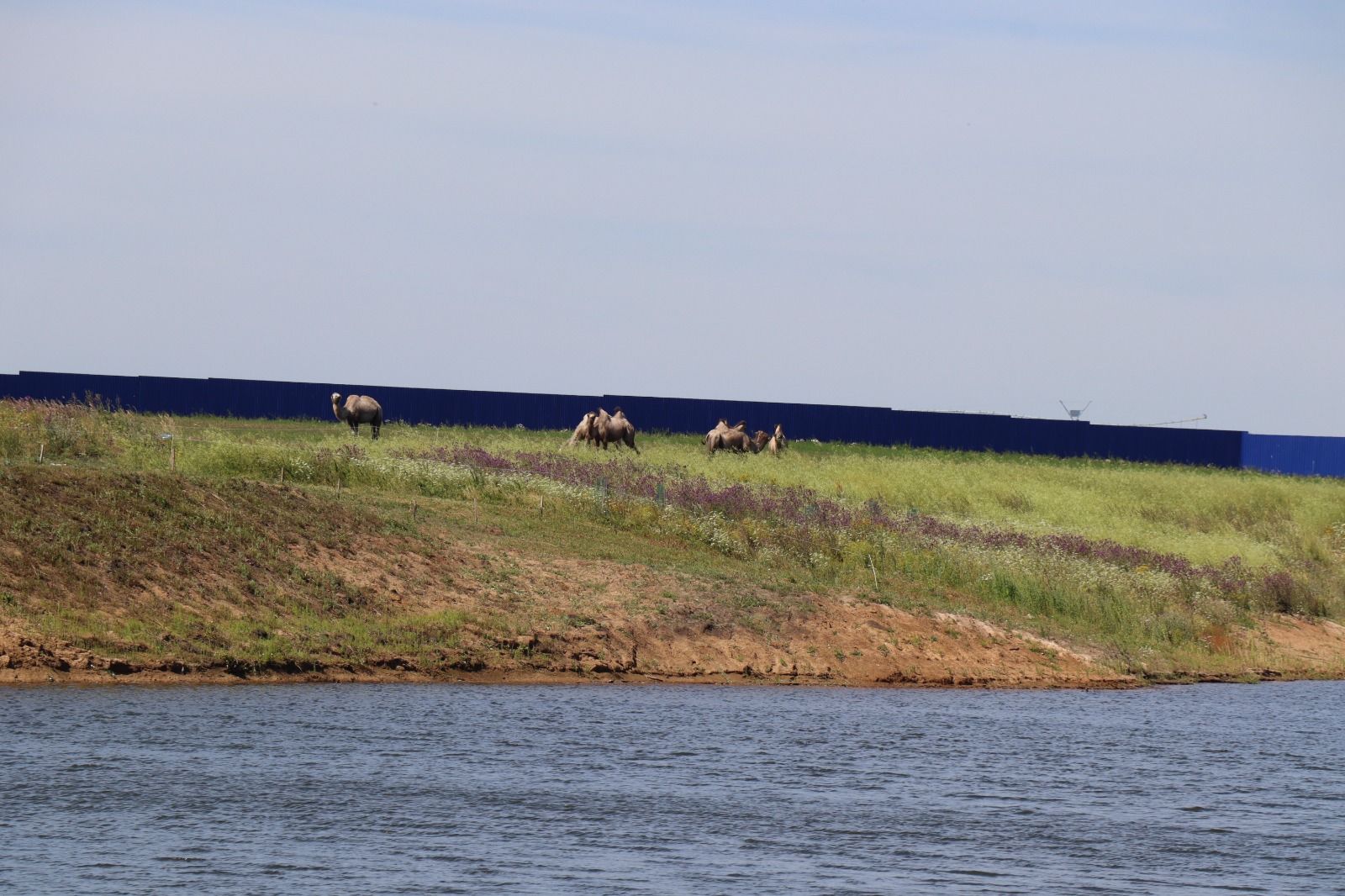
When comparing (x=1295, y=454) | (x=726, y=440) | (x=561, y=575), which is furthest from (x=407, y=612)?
(x=1295, y=454)

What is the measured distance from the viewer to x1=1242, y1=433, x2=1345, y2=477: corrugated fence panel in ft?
263

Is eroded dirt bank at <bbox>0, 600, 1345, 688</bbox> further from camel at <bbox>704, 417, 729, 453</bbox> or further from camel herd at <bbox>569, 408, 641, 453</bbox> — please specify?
camel at <bbox>704, 417, 729, 453</bbox>

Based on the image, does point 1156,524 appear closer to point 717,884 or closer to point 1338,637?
point 1338,637

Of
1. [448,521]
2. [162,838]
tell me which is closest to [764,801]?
[162,838]

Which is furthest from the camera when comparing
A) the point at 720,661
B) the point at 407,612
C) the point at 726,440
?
the point at 726,440

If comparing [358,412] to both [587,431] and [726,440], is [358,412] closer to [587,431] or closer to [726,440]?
[587,431]

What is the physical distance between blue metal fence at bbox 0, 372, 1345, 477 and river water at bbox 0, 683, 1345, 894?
4669 cm

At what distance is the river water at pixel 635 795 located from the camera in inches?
597

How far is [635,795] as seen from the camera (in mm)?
18203

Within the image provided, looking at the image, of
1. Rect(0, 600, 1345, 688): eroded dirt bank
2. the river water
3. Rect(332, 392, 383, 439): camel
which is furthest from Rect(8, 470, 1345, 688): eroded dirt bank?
Rect(332, 392, 383, 439): camel

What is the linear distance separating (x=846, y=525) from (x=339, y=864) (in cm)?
2270

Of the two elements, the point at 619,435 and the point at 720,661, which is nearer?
the point at 720,661

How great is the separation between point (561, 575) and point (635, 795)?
1227cm

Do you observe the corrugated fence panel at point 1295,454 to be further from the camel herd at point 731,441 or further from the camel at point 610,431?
the camel at point 610,431
